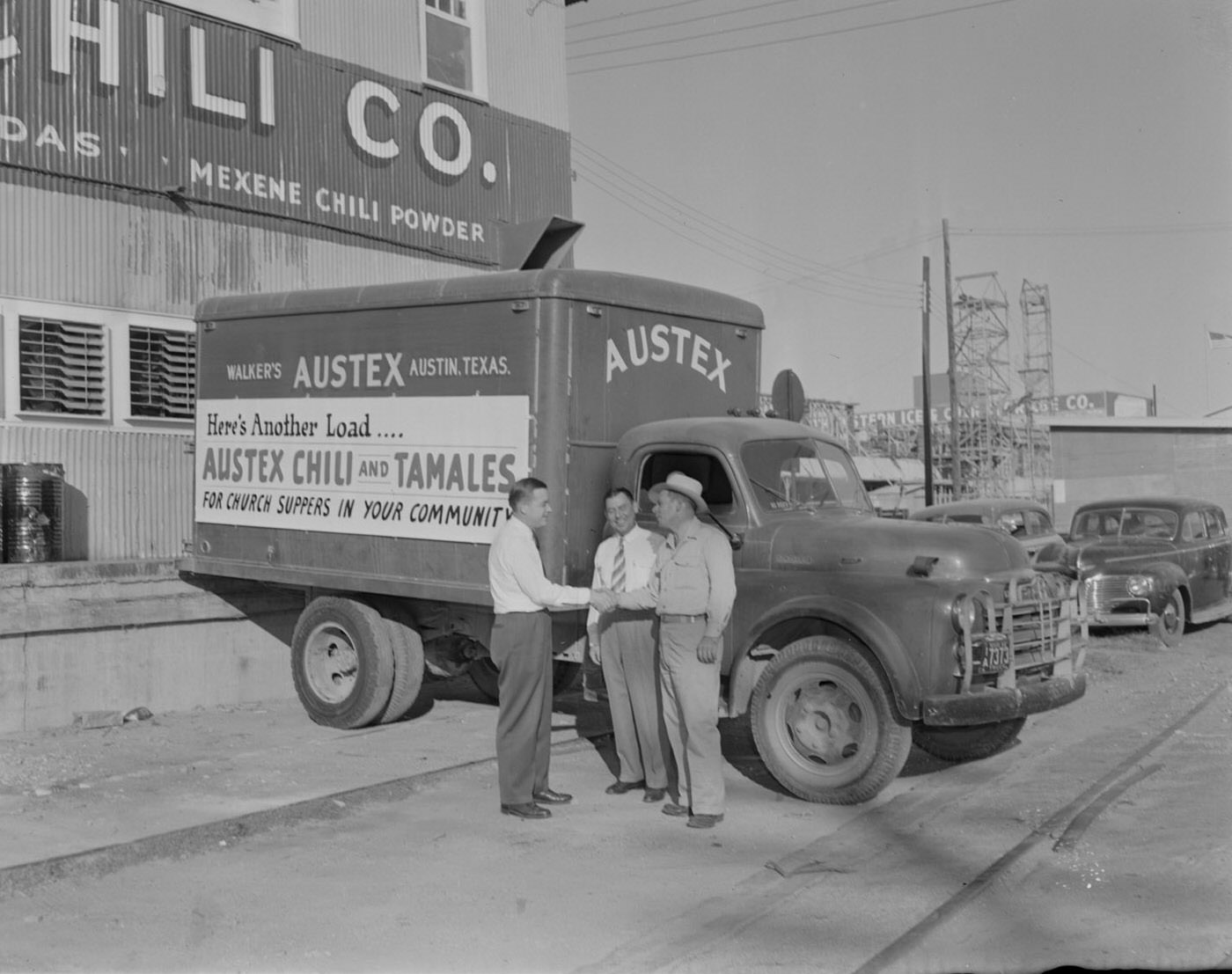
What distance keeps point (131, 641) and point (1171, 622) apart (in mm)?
11373

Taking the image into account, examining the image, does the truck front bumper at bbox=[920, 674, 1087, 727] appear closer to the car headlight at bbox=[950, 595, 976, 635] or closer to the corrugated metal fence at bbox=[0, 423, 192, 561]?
the car headlight at bbox=[950, 595, 976, 635]

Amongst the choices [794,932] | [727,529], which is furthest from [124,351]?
[794,932]

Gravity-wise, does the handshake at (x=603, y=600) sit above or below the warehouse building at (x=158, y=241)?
below

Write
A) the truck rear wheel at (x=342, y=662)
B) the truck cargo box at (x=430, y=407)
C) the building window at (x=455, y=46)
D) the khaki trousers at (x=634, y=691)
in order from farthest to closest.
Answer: the building window at (x=455, y=46)
the truck rear wheel at (x=342, y=662)
the truck cargo box at (x=430, y=407)
the khaki trousers at (x=634, y=691)

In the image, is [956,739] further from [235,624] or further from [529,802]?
[235,624]

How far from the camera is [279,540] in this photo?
1030 centimetres

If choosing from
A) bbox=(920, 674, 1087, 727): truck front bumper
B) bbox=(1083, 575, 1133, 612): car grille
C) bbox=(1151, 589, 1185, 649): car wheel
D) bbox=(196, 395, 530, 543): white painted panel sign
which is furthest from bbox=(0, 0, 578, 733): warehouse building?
bbox=(1151, 589, 1185, 649): car wheel

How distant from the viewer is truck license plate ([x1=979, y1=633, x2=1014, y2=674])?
7547 millimetres

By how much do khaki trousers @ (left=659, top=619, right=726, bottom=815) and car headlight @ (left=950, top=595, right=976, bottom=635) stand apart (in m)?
1.42

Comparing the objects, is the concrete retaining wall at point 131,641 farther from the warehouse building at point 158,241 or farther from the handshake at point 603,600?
the handshake at point 603,600

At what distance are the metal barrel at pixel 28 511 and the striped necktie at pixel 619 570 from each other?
217 inches

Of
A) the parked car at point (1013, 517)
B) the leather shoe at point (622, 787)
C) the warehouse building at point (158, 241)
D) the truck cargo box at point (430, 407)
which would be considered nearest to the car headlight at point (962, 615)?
the leather shoe at point (622, 787)

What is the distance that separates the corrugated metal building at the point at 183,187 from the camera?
1140 centimetres

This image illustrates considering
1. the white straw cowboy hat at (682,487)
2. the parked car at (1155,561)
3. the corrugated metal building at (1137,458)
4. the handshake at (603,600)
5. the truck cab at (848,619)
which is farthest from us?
the corrugated metal building at (1137,458)
